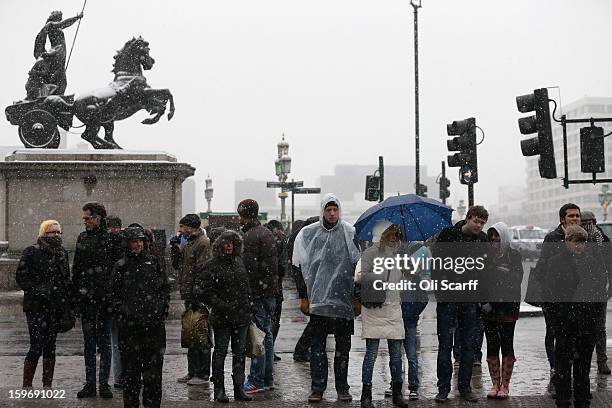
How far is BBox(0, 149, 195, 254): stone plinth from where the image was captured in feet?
71.8

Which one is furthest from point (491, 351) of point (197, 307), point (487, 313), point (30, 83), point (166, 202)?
point (30, 83)

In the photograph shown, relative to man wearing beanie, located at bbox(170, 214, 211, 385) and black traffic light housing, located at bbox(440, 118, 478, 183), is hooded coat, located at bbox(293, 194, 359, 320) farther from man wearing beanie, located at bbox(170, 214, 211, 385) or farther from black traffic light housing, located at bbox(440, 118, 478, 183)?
black traffic light housing, located at bbox(440, 118, 478, 183)

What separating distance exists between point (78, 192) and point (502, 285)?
14850mm

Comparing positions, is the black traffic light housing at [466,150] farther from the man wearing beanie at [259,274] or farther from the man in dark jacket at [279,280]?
the man wearing beanie at [259,274]

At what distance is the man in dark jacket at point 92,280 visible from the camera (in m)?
8.84

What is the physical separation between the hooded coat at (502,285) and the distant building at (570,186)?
12948cm

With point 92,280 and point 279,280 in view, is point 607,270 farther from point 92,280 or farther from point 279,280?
point 92,280

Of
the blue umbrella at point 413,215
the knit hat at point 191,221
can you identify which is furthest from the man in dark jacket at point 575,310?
the knit hat at point 191,221

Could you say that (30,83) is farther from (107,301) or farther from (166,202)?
(107,301)

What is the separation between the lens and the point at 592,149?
1343cm

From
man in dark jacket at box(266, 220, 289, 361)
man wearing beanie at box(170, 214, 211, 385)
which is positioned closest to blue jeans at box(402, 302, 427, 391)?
man in dark jacket at box(266, 220, 289, 361)

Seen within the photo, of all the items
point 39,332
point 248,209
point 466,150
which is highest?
point 466,150

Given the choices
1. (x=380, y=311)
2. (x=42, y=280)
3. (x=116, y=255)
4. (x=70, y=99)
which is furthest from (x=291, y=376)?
(x=70, y=99)

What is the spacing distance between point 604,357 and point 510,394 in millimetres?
1784
